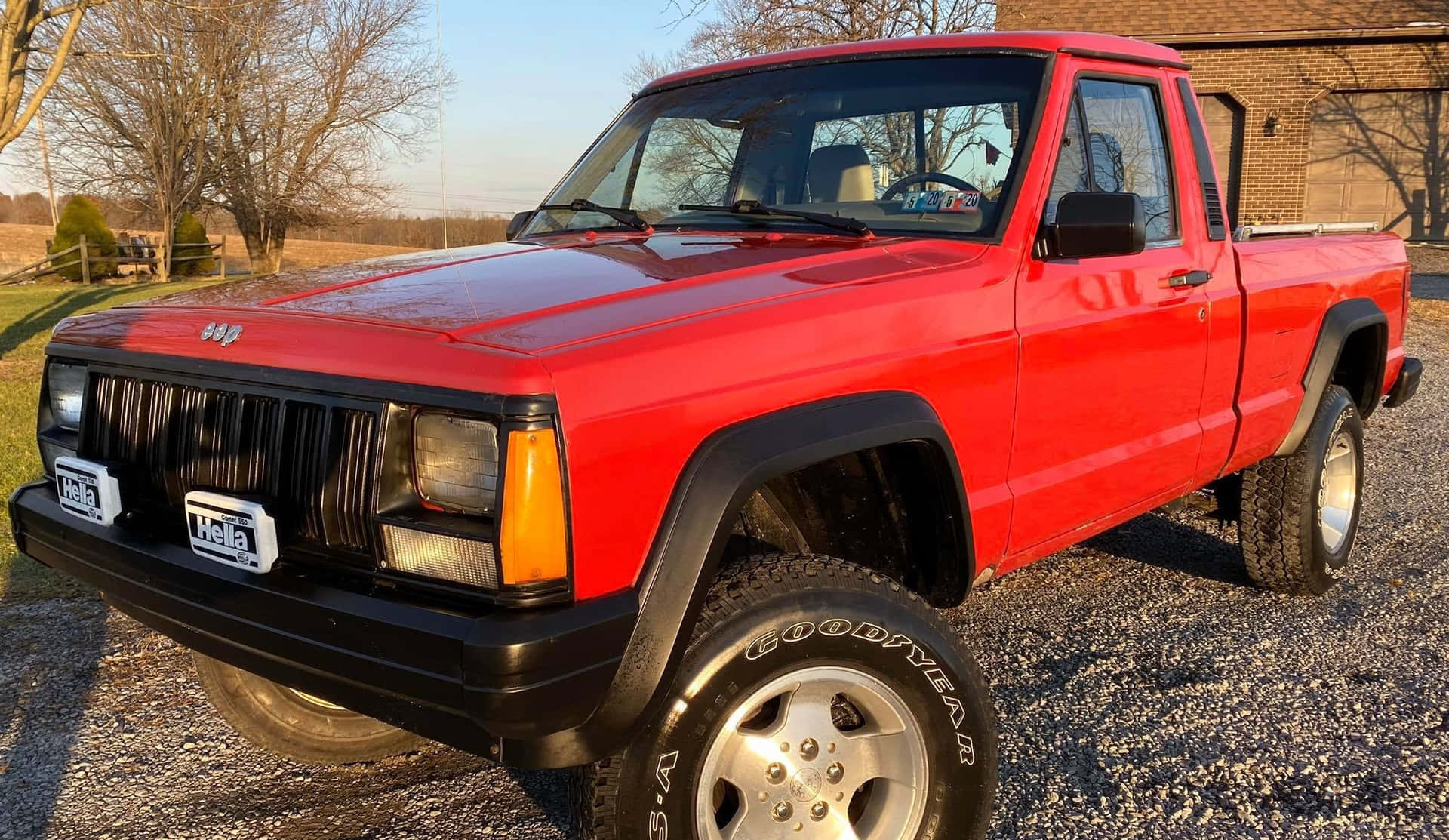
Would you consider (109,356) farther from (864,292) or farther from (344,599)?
(864,292)

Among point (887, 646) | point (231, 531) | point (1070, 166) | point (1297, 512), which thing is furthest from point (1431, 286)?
point (231, 531)

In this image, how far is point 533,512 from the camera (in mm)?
1804

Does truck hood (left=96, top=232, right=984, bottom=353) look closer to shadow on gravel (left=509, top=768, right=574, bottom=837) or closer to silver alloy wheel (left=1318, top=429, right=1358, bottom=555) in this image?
shadow on gravel (left=509, top=768, right=574, bottom=837)

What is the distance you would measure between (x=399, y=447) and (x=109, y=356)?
1.02 metres

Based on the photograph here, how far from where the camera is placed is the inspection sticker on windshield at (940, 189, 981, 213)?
2.94 m

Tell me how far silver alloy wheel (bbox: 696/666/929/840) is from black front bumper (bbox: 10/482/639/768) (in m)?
0.38

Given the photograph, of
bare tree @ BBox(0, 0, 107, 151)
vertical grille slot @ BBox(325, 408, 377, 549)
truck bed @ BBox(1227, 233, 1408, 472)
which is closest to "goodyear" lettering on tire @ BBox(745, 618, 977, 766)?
vertical grille slot @ BBox(325, 408, 377, 549)

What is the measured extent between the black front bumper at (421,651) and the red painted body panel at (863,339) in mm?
139

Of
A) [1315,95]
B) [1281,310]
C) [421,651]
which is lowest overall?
[421,651]

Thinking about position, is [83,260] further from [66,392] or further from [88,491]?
[88,491]

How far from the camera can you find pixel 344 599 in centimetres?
188

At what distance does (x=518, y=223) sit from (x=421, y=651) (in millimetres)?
2287

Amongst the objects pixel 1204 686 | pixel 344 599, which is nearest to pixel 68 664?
pixel 344 599

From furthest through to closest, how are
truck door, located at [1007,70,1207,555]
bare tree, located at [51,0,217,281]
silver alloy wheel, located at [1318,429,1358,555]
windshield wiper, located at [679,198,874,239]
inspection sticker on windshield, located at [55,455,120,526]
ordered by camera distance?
bare tree, located at [51,0,217,281]
silver alloy wheel, located at [1318,429,1358,555]
windshield wiper, located at [679,198,874,239]
truck door, located at [1007,70,1207,555]
inspection sticker on windshield, located at [55,455,120,526]
